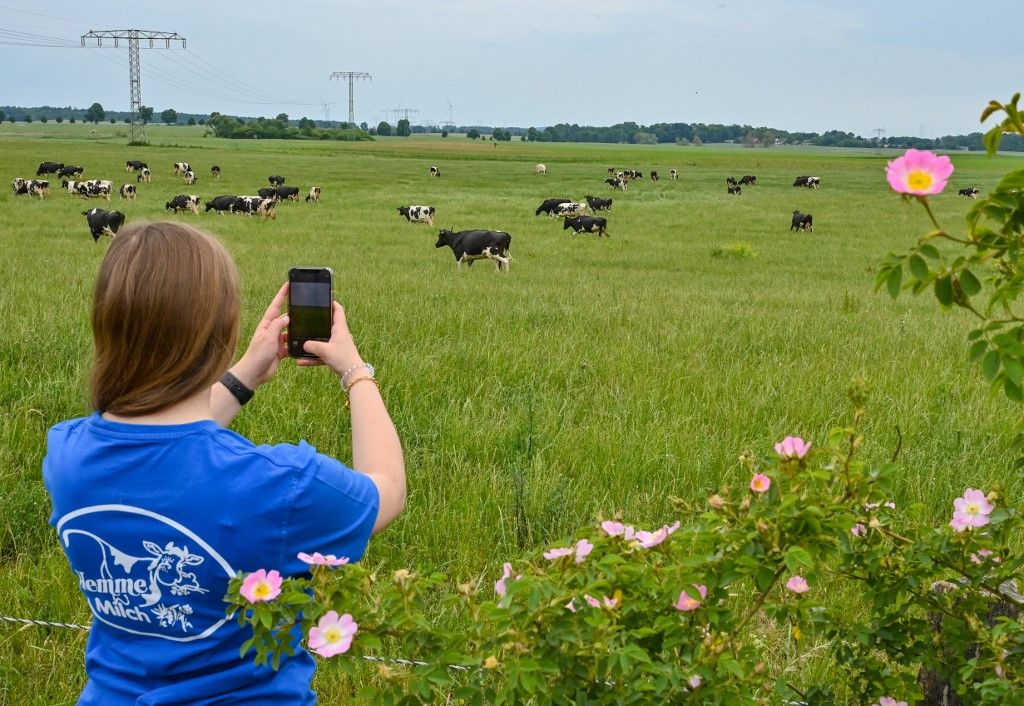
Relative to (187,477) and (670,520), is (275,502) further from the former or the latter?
(670,520)

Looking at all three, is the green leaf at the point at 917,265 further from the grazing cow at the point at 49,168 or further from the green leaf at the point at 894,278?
the grazing cow at the point at 49,168

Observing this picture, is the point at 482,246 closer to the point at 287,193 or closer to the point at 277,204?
the point at 277,204

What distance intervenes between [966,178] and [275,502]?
62014mm

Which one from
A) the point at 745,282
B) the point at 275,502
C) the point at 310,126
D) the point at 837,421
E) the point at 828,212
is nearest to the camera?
the point at 275,502

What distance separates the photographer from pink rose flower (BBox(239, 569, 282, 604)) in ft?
5.60

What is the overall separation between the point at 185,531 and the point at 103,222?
2030cm

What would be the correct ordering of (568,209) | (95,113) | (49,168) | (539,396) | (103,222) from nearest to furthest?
1. (539,396)
2. (103,222)
3. (568,209)
4. (49,168)
5. (95,113)

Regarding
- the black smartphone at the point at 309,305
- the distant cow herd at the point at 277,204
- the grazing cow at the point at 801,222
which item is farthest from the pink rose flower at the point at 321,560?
the grazing cow at the point at 801,222

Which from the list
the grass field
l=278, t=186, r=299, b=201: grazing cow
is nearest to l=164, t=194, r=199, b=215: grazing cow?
l=278, t=186, r=299, b=201: grazing cow

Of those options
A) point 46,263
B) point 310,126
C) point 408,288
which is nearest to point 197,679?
point 408,288

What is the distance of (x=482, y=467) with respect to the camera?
15.9ft

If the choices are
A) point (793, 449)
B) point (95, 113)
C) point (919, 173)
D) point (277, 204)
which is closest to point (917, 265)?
point (919, 173)

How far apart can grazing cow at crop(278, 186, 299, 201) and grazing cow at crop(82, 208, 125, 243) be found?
11.4m

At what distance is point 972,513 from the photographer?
2156mm
